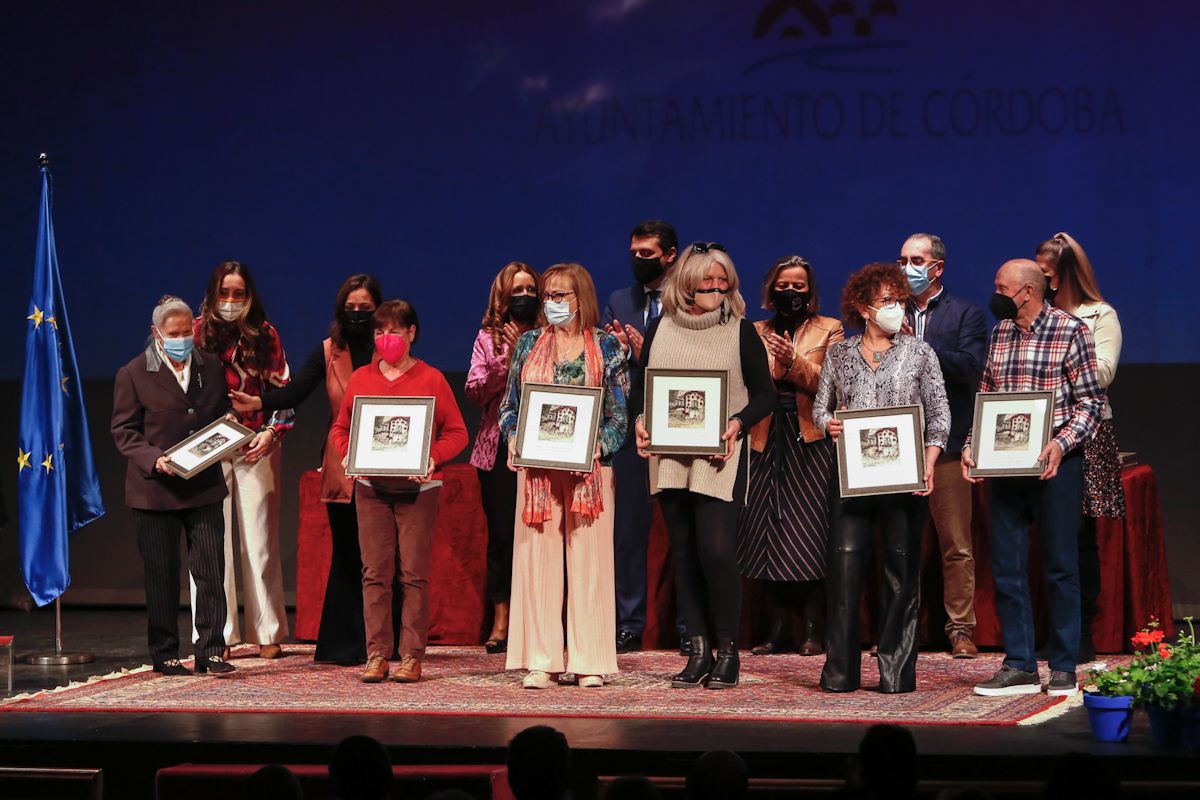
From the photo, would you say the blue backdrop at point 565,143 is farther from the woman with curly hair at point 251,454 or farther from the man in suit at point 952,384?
the woman with curly hair at point 251,454

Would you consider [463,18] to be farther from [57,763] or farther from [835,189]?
[57,763]

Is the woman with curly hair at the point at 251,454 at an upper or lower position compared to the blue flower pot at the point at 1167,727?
upper

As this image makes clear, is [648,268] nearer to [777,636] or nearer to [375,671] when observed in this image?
[777,636]

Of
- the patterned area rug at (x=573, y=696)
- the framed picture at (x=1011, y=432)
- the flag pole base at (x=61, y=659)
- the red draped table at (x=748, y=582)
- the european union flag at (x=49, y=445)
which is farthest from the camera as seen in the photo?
the european union flag at (x=49, y=445)

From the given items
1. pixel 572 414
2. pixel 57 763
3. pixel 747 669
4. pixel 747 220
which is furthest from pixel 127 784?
pixel 747 220

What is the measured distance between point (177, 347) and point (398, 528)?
1.13 m

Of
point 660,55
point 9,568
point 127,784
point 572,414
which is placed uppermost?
point 660,55

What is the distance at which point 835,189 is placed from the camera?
7984 mm

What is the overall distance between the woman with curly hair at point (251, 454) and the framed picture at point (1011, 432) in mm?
2908

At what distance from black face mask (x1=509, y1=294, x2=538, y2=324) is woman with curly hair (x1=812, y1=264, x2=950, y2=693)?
1350 mm

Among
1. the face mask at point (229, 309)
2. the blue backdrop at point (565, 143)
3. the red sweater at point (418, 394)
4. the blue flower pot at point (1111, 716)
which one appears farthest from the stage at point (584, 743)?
the blue backdrop at point (565, 143)

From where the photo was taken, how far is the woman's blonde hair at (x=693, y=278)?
582 centimetres

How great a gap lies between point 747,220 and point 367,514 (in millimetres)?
2879

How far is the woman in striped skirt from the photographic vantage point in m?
6.42
